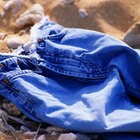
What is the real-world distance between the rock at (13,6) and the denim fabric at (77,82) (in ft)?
2.47

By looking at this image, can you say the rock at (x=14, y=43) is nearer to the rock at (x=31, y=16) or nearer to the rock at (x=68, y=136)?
the rock at (x=31, y=16)

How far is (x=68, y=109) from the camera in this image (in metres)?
1.43

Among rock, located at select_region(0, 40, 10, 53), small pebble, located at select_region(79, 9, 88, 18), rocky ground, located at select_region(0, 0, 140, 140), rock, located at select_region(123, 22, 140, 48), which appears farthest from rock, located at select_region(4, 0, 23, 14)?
rock, located at select_region(123, 22, 140, 48)

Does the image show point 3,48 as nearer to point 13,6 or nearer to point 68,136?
point 13,6

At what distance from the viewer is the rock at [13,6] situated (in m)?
2.44

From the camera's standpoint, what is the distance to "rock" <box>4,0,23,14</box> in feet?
8.02

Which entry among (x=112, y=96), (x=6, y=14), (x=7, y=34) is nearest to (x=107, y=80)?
(x=112, y=96)

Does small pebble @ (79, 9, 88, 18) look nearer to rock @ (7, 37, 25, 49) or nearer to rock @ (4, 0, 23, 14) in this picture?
rock @ (4, 0, 23, 14)

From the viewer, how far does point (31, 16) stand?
2297mm

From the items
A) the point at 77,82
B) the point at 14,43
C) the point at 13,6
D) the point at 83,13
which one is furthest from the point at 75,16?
the point at 77,82

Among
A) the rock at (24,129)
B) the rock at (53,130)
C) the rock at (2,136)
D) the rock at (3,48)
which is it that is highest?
the rock at (3,48)

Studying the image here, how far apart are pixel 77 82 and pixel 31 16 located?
2.69 ft

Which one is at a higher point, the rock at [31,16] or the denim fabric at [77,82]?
the rock at [31,16]

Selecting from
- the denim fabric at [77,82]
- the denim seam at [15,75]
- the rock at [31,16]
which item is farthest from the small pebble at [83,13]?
the denim seam at [15,75]
